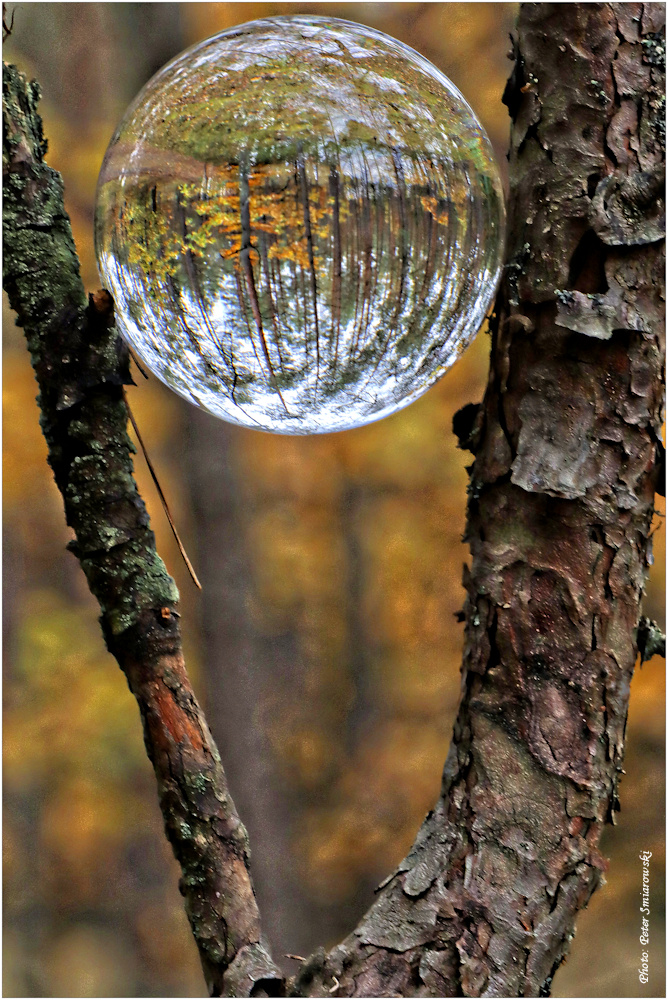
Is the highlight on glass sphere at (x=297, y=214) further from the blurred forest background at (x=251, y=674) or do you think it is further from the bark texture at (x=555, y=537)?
the blurred forest background at (x=251, y=674)

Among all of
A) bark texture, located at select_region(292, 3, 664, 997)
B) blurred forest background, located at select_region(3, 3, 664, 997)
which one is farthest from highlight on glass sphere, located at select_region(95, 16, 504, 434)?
blurred forest background, located at select_region(3, 3, 664, 997)

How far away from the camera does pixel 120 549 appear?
30.4 inches

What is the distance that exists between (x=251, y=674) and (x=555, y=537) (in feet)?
3.68

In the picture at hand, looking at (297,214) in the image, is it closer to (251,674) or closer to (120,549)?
(120,549)

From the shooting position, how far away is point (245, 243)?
0.53 meters

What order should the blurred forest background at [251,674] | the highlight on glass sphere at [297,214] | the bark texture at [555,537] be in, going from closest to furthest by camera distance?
the highlight on glass sphere at [297,214] → the bark texture at [555,537] → the blurred forest background at [251,674]

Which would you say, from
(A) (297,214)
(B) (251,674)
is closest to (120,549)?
(A) (297,214)

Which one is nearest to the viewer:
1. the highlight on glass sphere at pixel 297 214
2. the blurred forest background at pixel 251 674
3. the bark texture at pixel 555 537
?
the highlight on glass sphere at pixel 297 214

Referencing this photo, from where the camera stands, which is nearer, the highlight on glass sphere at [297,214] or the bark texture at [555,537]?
the highlight on glass sphere at [297,214]

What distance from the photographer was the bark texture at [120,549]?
744 mm

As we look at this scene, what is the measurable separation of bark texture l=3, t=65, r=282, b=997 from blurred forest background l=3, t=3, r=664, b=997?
37.3 inches

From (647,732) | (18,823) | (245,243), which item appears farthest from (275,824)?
(245,243)

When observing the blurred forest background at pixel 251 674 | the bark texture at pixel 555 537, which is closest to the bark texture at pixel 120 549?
the bark texture at pixel 555 537

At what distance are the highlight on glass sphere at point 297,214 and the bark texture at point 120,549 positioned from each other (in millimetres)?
161
